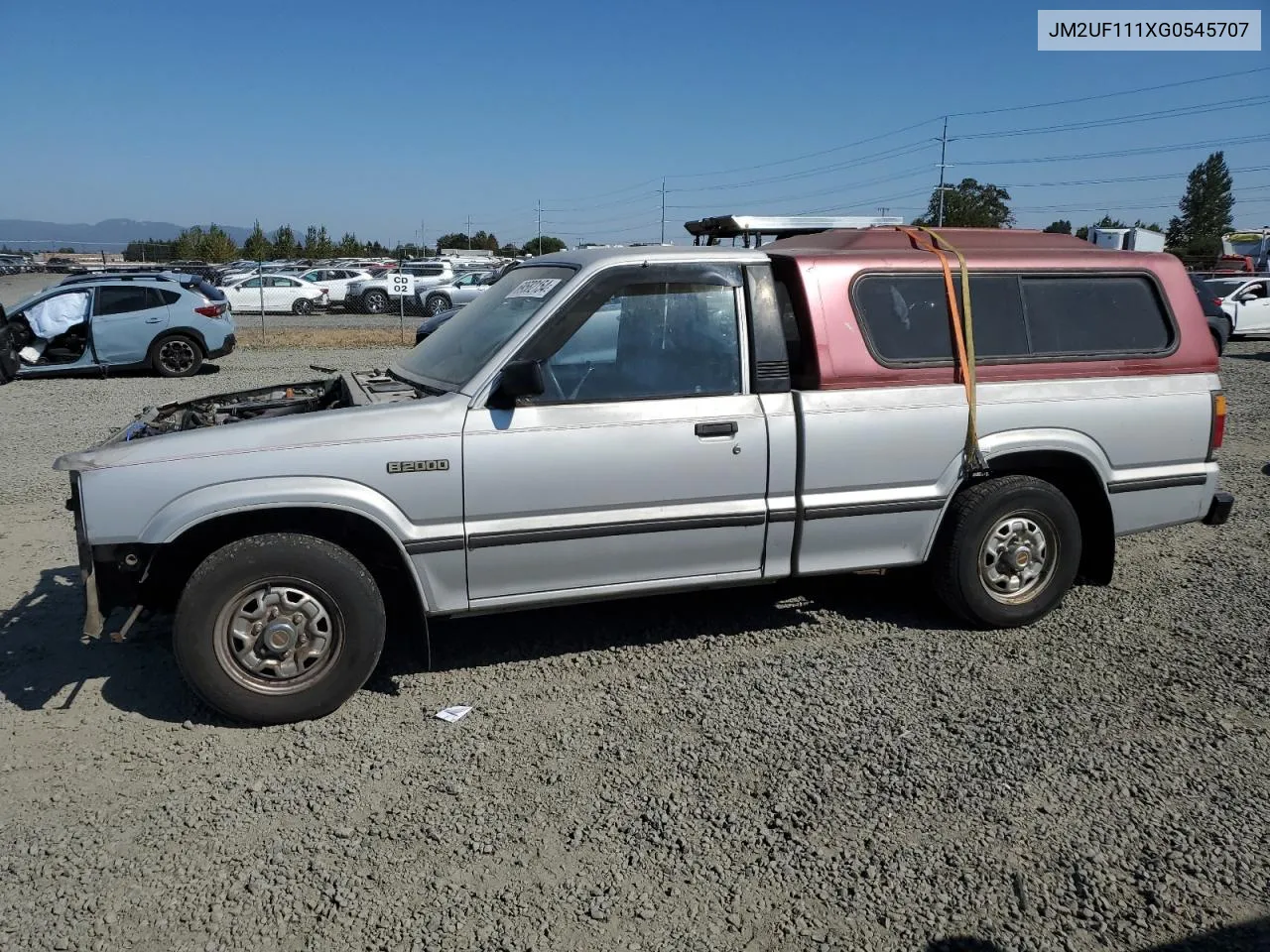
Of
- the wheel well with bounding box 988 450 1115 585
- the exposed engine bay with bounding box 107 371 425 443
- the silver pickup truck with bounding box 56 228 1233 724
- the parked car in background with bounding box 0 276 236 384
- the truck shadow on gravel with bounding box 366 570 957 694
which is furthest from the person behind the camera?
the parked car in background with bounding box 0 276 236 384

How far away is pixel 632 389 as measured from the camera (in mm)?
4516

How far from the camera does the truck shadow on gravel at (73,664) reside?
14.5 ft

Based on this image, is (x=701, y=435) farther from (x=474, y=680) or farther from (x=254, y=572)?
(x=254, y=572)

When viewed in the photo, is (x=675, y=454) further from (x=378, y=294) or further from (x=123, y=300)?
(x=378, y=294)

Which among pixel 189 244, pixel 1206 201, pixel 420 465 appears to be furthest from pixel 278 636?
pixel 1206 201

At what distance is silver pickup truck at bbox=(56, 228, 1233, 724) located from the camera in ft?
13.5

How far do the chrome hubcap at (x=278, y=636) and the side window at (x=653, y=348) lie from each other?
4.43ft

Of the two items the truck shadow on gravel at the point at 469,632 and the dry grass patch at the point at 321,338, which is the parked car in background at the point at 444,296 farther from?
the truck shadow on gravel at the point at 469,632

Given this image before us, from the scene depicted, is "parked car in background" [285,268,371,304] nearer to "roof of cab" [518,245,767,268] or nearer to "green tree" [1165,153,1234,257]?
"roof of cab" [518,245,767,268]

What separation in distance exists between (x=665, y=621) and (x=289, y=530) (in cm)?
201

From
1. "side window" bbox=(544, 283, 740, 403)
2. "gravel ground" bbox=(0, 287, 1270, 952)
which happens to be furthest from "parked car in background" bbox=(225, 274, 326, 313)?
"side window" bbox=(544, 283, 740, 403)

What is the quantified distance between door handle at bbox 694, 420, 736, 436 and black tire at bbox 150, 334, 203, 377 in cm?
1374

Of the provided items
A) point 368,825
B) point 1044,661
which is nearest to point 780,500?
point 1044,661

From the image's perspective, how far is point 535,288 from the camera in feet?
15.9
